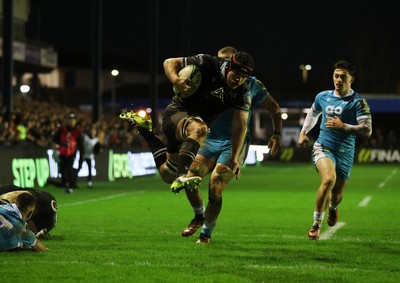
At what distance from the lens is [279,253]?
35.7ft

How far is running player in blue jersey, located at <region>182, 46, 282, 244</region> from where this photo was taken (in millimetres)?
11938

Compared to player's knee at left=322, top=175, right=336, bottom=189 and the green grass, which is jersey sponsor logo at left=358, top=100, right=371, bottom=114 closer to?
player's knee at left=322, top=175, right=336, bottom=189

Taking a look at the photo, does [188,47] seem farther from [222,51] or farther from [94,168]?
[222,51]

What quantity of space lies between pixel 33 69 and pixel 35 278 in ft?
170

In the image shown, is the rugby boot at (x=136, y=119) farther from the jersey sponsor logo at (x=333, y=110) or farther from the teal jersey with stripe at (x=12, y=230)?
the jersey sponsor logo at (x=333, y=110)

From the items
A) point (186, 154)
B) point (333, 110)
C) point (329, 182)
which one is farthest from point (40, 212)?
point (333, 110)

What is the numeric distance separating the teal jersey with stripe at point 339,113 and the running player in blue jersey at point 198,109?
1.64 metres

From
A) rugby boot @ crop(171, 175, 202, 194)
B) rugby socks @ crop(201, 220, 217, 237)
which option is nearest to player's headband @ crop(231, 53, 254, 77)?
rugby boot @ crop(171, 175, 202, 194)

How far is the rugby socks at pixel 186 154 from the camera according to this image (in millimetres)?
10617

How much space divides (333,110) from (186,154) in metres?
3.03

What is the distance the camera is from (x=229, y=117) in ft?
40.8

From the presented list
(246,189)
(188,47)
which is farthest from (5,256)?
(188,47)

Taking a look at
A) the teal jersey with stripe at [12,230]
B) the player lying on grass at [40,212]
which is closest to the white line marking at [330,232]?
the player lying on grass at [40,212]

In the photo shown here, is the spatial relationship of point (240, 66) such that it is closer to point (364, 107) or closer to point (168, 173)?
point (168, 173)
